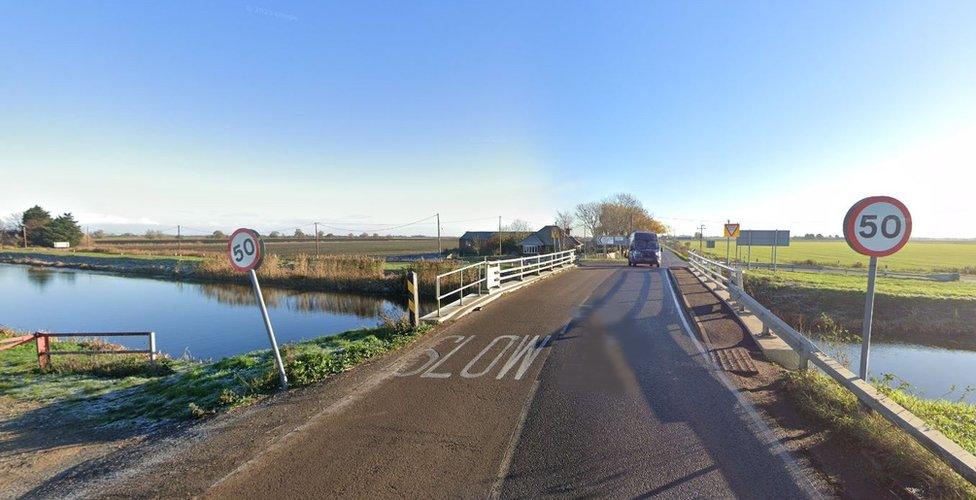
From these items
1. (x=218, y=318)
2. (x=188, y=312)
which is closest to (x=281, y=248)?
(x=188, y=312)

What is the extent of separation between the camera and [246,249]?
5.95 meters

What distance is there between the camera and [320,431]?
4.63m

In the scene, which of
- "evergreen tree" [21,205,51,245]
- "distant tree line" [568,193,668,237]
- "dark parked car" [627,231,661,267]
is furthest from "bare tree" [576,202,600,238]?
"evergreen tree" [21,205,51,245]

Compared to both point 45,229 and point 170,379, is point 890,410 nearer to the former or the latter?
point 170,379

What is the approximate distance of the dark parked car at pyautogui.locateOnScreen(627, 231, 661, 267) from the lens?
3070 cm

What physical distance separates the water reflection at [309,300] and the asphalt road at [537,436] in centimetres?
1600

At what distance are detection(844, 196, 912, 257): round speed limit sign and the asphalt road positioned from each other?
2258 millimetres

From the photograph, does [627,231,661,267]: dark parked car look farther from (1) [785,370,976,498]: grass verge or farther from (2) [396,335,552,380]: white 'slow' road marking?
(1) [785,370,976,498]: grass verge

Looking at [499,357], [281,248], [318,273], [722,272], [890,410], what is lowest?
[318,273]

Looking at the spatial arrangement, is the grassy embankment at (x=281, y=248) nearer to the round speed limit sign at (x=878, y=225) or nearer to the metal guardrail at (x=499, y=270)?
the metal guardrail at (x=499, y=270)

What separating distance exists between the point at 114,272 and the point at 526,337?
188ft

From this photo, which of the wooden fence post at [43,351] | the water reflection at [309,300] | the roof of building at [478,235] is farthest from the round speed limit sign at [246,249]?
the roof of building at [478,235]

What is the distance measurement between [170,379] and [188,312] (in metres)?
18.3

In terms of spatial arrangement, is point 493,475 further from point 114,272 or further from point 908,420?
point 114,272
